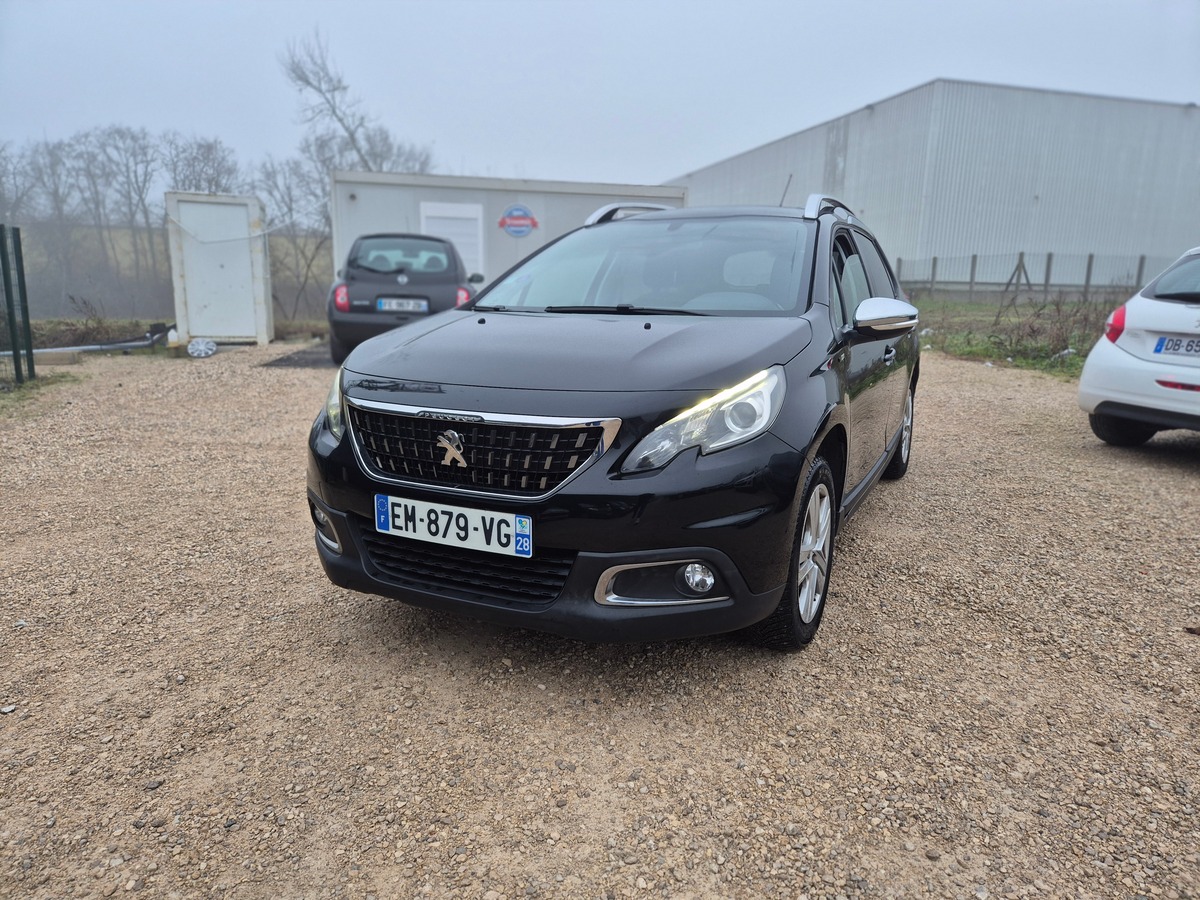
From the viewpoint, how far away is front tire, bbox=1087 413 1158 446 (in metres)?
6.04

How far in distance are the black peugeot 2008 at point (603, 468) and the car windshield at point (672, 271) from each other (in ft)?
0.24

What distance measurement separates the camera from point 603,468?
227 centimetres

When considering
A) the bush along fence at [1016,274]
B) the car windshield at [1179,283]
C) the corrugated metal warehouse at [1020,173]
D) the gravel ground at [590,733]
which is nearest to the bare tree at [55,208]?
the gravel ground at [590,733]

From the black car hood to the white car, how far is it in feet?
12.3

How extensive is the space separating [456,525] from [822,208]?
2517 mm

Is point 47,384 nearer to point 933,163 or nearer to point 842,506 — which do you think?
point 842,506

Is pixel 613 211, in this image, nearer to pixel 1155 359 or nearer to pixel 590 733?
pixel 590 733

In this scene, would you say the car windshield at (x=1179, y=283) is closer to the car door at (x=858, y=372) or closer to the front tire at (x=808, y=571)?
the car door at (x=858, y=372)

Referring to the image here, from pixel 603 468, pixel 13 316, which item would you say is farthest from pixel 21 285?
pixel 603 468

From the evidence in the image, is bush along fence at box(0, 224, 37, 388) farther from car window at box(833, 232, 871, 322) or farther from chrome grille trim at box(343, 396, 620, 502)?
car window at box(833, 232, 871, 322)

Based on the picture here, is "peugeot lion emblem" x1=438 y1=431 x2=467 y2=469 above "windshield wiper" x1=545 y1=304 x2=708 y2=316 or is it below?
below

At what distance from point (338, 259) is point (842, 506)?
38.9 feet

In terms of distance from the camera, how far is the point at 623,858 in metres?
1.88

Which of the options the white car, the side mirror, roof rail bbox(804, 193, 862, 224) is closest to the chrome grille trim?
the side mirror
